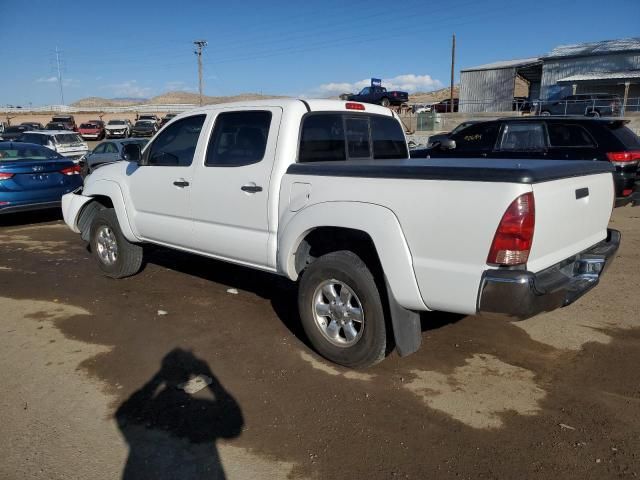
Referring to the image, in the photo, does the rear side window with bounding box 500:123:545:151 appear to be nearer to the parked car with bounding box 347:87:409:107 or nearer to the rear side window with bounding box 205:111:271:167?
the rear side window with bounding box 205:111:271:167

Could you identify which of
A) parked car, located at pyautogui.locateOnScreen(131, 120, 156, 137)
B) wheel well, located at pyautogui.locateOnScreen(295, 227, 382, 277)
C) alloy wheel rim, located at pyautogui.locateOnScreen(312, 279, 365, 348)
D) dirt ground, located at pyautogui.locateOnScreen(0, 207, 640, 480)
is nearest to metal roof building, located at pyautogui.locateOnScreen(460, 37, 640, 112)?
parked car, located at pyautogui.locateOnScreen(131, 120, 156, 137)

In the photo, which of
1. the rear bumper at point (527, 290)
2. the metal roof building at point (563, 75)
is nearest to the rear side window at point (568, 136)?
the rear bumper at point (527, 290)

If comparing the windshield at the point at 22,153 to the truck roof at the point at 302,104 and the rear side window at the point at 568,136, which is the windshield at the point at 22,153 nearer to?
the truck roof at the point at 302,104

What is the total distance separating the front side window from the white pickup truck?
2 centimetres

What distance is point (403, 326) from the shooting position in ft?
11.5

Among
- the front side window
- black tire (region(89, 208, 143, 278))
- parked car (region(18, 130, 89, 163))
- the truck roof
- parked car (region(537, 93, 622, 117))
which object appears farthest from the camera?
parked car (region(537, 93, 622, 117))

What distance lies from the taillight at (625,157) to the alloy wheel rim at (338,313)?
18.5ft

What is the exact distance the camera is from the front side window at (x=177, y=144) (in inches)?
198

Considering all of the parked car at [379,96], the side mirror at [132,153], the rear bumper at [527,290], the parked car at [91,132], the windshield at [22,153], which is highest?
the parked car at [379,96]

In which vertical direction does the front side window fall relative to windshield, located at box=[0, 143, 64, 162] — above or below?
above

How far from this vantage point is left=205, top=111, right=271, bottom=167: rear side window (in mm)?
4391

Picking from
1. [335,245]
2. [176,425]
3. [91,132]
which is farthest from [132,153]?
[91,132]

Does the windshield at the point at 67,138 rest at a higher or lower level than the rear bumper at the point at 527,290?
higher

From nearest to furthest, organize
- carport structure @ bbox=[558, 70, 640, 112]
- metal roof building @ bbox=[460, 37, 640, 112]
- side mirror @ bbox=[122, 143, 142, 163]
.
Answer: side mirror @ bbox=[122, 143, 142, 163] → carport structure @ bbox=[558, 70, 640, 112] → metal roof building @ bbox=[460, 37, 640, 112]
